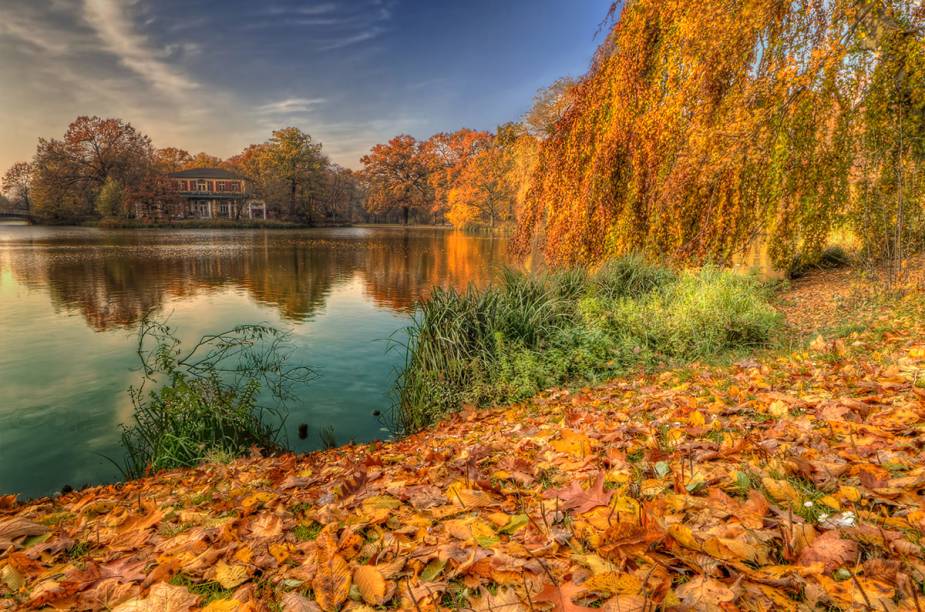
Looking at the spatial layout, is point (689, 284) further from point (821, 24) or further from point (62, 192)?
point (62, 192)

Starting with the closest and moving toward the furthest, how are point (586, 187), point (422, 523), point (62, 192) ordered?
point (422, 523) → point (586, 187) → point (62, 192)

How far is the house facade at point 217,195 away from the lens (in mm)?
54031

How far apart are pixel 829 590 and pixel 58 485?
18.0 ft

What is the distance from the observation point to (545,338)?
5.86m

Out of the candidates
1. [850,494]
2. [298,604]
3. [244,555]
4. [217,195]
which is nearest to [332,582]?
[298,604]

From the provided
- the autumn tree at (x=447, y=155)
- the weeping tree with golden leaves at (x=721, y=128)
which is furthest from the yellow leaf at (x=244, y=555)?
the autumn tree at (x=447, y=155)

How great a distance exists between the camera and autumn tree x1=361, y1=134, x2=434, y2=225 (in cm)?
5934

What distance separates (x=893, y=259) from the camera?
636 cm

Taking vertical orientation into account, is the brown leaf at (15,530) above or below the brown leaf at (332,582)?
below

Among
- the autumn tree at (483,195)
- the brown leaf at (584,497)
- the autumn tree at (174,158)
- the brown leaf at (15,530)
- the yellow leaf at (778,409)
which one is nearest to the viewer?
the brown leaf at (584,497)

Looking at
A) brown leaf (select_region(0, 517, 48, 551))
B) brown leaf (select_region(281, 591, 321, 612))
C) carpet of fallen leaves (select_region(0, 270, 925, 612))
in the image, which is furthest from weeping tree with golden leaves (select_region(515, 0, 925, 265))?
brown leaf (select_region(0, 517, 48, 551))

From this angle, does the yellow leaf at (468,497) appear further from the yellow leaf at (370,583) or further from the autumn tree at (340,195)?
the autumn tree at (340,195)

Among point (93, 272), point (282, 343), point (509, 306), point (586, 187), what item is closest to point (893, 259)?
point (586, 187)

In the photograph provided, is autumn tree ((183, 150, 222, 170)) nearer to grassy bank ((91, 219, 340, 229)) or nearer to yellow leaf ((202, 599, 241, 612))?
grassy bank ((91, 219, 340, 229))
